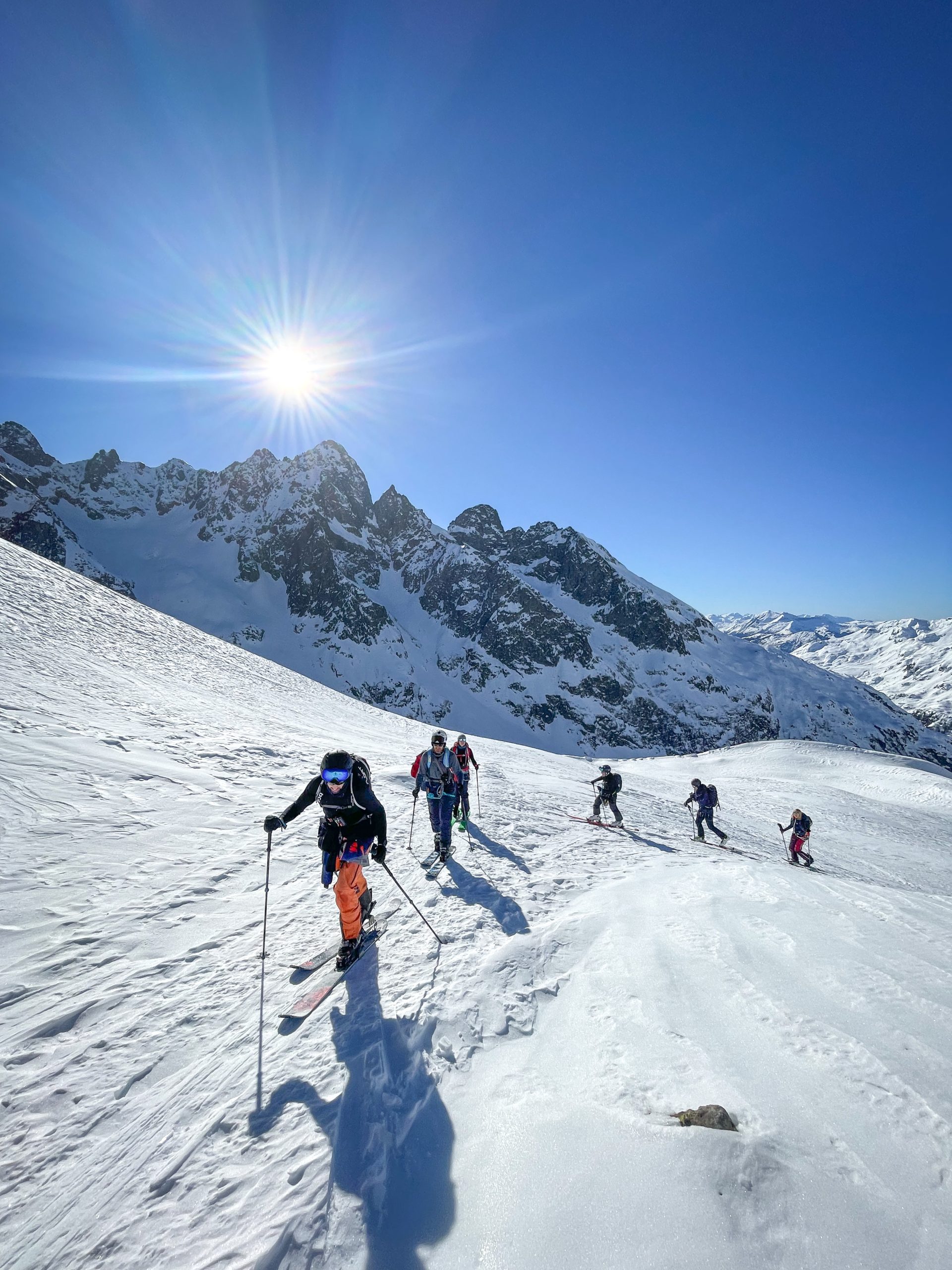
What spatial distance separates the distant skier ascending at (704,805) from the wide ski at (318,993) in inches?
488

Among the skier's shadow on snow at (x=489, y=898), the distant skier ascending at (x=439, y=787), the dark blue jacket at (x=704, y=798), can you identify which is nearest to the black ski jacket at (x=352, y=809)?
the skier's shadow on snow at (x=489, y=898)

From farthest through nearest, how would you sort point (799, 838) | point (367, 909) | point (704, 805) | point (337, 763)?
point (704, 805) < point (799, 838) < point (367, 909) < point (337, 763)

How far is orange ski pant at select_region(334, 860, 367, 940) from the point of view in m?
5.17

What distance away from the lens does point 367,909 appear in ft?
18.9

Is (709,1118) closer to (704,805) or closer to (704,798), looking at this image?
(704,805)

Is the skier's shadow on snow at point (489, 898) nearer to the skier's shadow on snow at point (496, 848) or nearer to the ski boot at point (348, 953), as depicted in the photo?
the skier's shadow on snow at point (496, 848)

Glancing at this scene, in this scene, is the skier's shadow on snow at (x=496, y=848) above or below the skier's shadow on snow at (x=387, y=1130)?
above

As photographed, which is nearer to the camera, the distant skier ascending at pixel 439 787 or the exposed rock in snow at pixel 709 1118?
the exposed rock in snow at pixel 709 1118

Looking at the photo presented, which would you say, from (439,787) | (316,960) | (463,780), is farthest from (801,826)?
(316,960)

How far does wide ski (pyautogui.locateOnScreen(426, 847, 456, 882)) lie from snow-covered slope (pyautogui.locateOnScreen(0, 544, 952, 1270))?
10.9 inches

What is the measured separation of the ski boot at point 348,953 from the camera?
4.89m

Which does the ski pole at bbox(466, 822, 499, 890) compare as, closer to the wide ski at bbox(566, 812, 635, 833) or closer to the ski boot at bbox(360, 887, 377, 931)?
the ski boot at bbox(360, 887, 377, 931)

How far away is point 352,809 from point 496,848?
4852 millimetres

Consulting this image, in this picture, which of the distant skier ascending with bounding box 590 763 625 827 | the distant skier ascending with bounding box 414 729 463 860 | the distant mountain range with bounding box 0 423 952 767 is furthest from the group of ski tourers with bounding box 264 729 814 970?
the distant mountain range with bounding box 0 423 952 767
